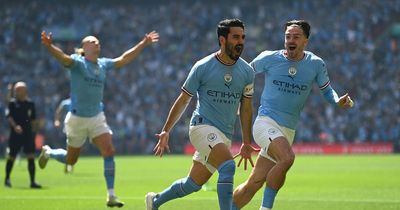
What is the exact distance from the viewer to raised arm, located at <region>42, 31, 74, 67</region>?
42.7 feet

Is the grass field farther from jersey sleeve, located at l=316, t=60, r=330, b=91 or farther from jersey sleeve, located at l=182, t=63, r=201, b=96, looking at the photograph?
jersey sleeve, located at l=182, t=63, r=201, b=96

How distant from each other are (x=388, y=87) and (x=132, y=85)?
1415 cm

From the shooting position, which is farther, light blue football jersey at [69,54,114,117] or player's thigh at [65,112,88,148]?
player's thigh at [65,112,88,148]

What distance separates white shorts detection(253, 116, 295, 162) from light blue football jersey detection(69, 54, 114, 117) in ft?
13.3

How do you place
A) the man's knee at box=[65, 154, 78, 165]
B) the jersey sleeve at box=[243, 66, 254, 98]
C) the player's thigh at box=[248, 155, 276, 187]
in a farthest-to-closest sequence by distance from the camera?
the man's knee at box=[65, 154, 78, 165], the player's thigh at box=[248, 155, 276, 187], the jersey sleeve at box=[243, 66, 254, 98]

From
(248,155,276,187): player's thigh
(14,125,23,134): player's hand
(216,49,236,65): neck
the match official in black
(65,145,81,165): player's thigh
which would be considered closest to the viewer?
(216,49,236,65): neck

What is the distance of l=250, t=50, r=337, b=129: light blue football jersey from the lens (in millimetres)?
11375

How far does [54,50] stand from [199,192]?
573cm

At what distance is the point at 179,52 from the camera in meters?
49.3

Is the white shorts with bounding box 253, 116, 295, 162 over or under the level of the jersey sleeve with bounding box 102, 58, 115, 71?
under

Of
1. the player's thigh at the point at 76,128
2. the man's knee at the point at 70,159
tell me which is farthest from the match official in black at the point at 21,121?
the player's thigh at the point at 76,128

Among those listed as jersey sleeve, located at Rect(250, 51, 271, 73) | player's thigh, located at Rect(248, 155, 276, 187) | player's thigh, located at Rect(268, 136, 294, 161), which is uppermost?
jersey sleeve, located at Rect(250, 51, 271, 73)

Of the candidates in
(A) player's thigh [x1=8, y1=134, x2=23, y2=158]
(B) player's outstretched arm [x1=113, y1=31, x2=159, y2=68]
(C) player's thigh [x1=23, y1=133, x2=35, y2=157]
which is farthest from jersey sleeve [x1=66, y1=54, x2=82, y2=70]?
(A) player's thigh [x1=8, y1=134, x2=23, y2=158]

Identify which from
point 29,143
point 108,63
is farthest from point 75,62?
point 29,143
